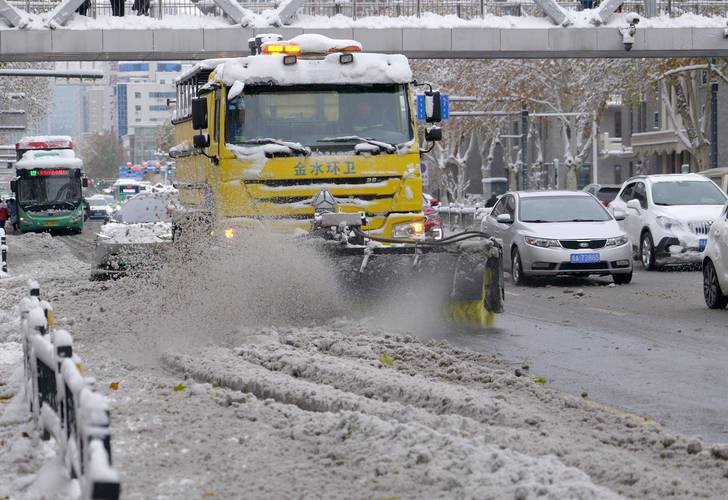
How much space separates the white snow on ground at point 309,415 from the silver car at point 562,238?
8189mm

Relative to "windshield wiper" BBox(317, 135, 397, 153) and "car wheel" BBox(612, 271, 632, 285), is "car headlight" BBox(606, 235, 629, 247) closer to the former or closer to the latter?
"car wheel" BBox(612, 271, 632, 285)

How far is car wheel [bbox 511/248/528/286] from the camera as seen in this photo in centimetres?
2280

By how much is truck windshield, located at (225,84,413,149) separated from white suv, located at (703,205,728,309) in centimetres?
379

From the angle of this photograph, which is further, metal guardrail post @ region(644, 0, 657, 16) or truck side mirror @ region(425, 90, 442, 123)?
metal guardrail post @ region(644, 0, 657, 16)

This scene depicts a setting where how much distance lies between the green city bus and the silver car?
128 feet

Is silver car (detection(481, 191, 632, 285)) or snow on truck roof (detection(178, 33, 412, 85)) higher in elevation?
snow on truck roof (detection(178, 33, 412, 85))

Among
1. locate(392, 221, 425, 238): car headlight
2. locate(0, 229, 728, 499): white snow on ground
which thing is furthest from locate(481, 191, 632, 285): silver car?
locate(0, 229, 728, 499): white snow on ground

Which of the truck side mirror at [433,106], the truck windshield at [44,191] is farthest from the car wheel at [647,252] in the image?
the truck windshield at [44,191]

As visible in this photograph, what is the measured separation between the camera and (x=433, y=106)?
16469 millimetres

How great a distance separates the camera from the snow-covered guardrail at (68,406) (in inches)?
185

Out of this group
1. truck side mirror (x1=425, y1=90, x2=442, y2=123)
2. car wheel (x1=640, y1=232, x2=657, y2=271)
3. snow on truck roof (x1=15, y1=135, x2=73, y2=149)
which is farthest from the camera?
snow on truck roof (x1=15, y1=135, x2=73, y2=149)

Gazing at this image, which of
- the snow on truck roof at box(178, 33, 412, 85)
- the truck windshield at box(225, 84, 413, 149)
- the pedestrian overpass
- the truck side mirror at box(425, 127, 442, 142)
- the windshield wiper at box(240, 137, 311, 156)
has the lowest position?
the windshield wiper at box(240, 137, 311, 156)

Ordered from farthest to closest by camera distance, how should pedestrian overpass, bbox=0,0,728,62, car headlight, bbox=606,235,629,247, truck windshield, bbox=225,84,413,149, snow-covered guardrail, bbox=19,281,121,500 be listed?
1. pedestrian overpass, bbox=0,0,728,62
2. car headlight, bbox=606,235,629,247
3. truck windshield, bbox=225,84,413,149
4. snow-covered guardrail, bbox=19,281,121,500

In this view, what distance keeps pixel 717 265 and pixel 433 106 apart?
3.74 m
